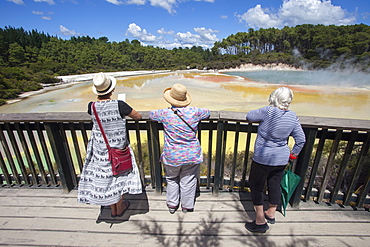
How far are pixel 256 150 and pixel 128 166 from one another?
1404mm

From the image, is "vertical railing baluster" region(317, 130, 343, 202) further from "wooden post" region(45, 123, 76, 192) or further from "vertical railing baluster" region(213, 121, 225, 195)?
"wooden post" region(45, 123, 76, 192)

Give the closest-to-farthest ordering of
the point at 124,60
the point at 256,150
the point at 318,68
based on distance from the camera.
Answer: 1. the point at 256,150
2. the point at 318,68
3. the point at 124,60

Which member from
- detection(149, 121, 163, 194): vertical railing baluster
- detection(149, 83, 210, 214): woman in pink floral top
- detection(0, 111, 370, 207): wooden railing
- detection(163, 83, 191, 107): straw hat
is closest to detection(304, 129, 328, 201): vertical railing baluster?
detection(0, 111, 370, 207): wooden railing

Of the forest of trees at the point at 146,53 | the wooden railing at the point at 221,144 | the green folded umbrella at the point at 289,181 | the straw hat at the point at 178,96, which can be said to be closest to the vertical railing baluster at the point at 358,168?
the wooden railing at the point at 221,144

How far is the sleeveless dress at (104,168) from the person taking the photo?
2.14 meters

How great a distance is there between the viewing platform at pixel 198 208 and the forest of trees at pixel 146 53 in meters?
25.2

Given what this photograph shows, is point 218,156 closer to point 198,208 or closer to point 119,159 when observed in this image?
point 198,208

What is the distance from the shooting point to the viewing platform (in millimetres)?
2373

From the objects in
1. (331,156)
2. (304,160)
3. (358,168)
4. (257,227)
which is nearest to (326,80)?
(358,168)

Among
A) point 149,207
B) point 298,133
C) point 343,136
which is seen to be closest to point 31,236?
point 149,207

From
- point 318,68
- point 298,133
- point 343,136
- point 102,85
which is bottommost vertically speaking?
point 318,68

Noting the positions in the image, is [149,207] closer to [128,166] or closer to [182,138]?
[128,166]

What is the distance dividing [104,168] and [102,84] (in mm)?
897

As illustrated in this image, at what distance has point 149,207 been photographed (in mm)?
2865
